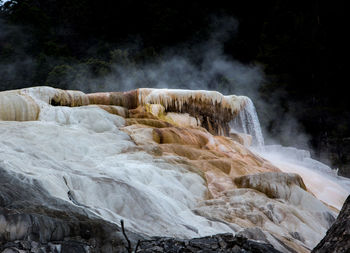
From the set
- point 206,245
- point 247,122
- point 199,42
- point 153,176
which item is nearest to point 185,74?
point 199,42

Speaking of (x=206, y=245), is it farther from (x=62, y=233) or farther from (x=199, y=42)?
(x=199, y=42)

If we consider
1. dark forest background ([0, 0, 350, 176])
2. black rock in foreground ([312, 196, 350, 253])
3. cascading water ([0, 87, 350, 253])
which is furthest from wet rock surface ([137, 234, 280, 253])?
dark forest background ([0, 0, 350, 176])

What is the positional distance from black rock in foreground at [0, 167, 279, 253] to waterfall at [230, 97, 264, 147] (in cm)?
894

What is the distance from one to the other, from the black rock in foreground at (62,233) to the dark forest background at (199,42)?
13154 mm

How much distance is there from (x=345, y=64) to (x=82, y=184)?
51.1 feet

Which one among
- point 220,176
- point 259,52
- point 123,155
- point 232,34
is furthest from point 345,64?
point 123,155

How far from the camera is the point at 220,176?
229 inches

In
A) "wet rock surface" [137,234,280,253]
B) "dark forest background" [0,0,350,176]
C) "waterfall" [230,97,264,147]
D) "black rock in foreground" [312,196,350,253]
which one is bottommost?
"waterfall" [230,97,264,147]

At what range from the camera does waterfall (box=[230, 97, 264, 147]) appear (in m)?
11.5

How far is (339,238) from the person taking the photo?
62.1 inches

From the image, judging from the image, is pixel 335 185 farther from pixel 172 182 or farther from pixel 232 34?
pixel 232 34

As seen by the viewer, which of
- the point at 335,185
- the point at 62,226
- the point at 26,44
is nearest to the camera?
the point at 62,226

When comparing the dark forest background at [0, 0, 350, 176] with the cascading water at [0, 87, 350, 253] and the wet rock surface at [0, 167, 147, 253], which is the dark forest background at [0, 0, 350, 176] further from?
the wet rock surface at [0, 167, 147, 253]

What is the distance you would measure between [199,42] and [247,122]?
10.7m
